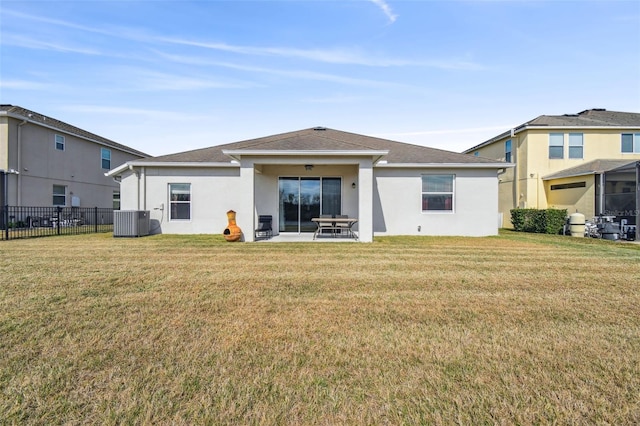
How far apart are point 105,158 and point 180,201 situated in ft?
47.2

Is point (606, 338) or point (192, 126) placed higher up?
point (192, 126)

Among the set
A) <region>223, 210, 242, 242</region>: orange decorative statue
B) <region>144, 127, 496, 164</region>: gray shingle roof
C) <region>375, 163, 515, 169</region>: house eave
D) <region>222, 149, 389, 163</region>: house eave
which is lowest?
<region>223, 210, 242, 242</region>: orange decorative statue

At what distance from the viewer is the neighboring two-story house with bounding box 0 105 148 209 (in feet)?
55.9

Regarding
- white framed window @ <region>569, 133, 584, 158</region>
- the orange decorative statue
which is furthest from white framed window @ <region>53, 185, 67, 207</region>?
white framed window @ <region>569, 133, 584, 158</region>

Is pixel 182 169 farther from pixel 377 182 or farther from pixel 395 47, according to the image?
pixel 395 47

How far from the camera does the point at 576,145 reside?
18219mm

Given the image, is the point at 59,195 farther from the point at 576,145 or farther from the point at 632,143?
the point at 632,143

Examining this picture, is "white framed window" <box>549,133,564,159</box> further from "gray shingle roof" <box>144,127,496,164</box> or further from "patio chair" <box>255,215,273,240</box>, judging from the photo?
"patio chair" <box>255,215,273,240</box>

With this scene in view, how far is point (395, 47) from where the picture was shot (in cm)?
1298

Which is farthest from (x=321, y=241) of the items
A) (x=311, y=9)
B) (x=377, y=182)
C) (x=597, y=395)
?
(x=597, y=395)

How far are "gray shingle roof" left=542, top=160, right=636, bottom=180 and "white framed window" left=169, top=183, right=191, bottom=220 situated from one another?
60.7ft

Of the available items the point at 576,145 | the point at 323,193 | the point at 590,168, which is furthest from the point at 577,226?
the point at 323,193

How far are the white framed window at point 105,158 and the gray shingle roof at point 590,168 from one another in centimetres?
2872

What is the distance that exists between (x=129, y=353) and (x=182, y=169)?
12114 millimetres
